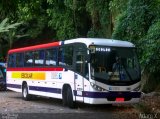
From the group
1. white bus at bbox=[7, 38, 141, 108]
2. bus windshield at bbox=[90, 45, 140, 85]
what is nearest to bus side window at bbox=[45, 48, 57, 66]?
white bus at bbox=[7, 38, 141, 108]

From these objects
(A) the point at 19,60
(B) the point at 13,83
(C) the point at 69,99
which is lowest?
(C) the point at 69,99

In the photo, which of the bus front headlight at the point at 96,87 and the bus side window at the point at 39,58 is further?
the bus side window at the point at 39,58

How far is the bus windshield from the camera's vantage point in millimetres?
15320

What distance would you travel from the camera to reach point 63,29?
2859cm

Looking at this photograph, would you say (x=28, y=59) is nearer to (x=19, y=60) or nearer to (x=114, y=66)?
(x=19, y=60)

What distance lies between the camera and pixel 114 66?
51.0ft

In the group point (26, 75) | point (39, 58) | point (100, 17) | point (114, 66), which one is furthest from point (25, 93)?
point (114, 66)

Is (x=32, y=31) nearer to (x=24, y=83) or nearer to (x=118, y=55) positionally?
(x=24, y=83)

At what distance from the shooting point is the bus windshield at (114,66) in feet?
50.3

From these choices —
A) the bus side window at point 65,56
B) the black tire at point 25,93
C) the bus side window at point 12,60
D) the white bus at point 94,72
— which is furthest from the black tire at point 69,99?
the bus side window at point 12,60

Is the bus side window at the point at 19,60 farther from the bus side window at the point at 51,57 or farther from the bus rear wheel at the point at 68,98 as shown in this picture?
the bus rear wheel at the point at 68,98

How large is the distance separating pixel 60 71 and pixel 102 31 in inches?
367

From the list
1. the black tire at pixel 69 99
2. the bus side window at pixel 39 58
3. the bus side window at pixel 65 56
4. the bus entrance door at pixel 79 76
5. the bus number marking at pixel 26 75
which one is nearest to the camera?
the bus entrance door at pixel 79 76

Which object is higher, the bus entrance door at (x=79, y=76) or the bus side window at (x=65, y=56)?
the bus side window at (x=65, y=56)
